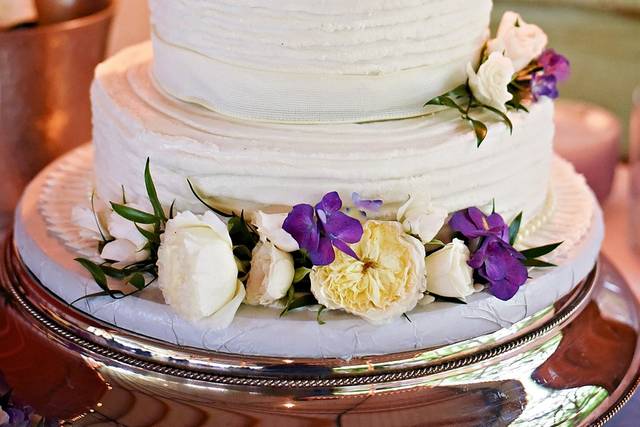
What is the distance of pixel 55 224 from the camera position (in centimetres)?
118

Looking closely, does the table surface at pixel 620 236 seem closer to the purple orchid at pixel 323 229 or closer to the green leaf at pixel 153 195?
the purple orchid at pixel 323 229

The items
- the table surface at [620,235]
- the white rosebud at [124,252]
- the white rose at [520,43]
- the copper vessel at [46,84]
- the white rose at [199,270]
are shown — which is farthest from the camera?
the table surface at [620,235]

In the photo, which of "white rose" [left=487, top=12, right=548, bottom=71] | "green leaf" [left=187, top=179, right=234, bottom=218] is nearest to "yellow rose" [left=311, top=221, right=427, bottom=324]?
"green leaf" [left=187, top=179, right=234, bottom=218]

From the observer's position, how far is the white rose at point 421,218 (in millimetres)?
959

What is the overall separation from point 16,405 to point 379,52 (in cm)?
58

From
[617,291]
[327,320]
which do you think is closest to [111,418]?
[327,320]

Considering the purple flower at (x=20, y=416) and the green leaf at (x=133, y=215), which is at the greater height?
the green leaf at (x=133, y=215)

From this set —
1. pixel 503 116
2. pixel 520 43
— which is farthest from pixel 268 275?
pixel 520 43

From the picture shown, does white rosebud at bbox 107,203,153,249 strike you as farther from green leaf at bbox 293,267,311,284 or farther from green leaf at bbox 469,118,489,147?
green leaf at bbox 469,118,489,147

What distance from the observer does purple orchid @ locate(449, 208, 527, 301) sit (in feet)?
3.23

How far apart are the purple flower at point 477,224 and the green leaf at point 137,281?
366 millimetres

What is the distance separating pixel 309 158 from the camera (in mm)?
965

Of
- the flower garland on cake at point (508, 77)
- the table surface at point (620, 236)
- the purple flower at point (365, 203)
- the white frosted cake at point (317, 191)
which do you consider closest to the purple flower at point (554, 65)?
the flower garland on cake at point (508, 77)

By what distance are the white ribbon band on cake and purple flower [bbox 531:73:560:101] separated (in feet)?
0.43
